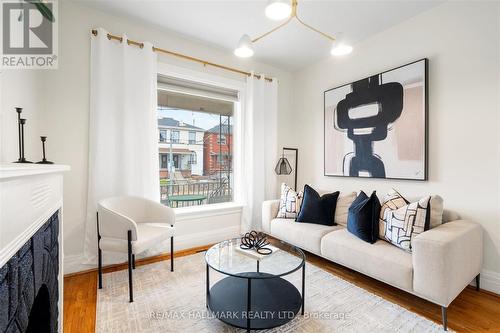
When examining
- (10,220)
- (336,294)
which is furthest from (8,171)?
(336,294)

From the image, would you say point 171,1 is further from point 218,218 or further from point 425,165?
point 425,165

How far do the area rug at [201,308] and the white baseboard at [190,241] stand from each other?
1.05ft

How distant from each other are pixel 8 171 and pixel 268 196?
3222 mm

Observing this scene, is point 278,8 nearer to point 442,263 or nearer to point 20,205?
point 20,205

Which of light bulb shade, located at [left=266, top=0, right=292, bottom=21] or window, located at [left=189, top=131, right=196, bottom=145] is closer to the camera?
light bulb shade, located at [left=266, top=0, right=292, bottom=21]

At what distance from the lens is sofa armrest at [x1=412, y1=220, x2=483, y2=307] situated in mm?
1589

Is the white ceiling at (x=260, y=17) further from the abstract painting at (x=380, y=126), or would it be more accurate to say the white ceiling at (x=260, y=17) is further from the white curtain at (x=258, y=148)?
the white curtain at (x=258, y=148)

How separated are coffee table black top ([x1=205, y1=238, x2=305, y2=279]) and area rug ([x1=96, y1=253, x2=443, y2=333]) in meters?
0.36

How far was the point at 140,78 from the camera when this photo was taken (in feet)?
8.68

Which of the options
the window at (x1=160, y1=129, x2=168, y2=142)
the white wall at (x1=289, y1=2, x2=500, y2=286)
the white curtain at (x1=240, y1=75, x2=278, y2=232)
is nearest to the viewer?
the white wall at (x1=289, y1=2, x2=500, y2=286)

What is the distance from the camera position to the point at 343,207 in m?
2.79

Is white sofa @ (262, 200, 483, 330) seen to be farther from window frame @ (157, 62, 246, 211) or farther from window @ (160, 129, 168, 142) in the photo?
window @ (160, 129, 168, 142)
